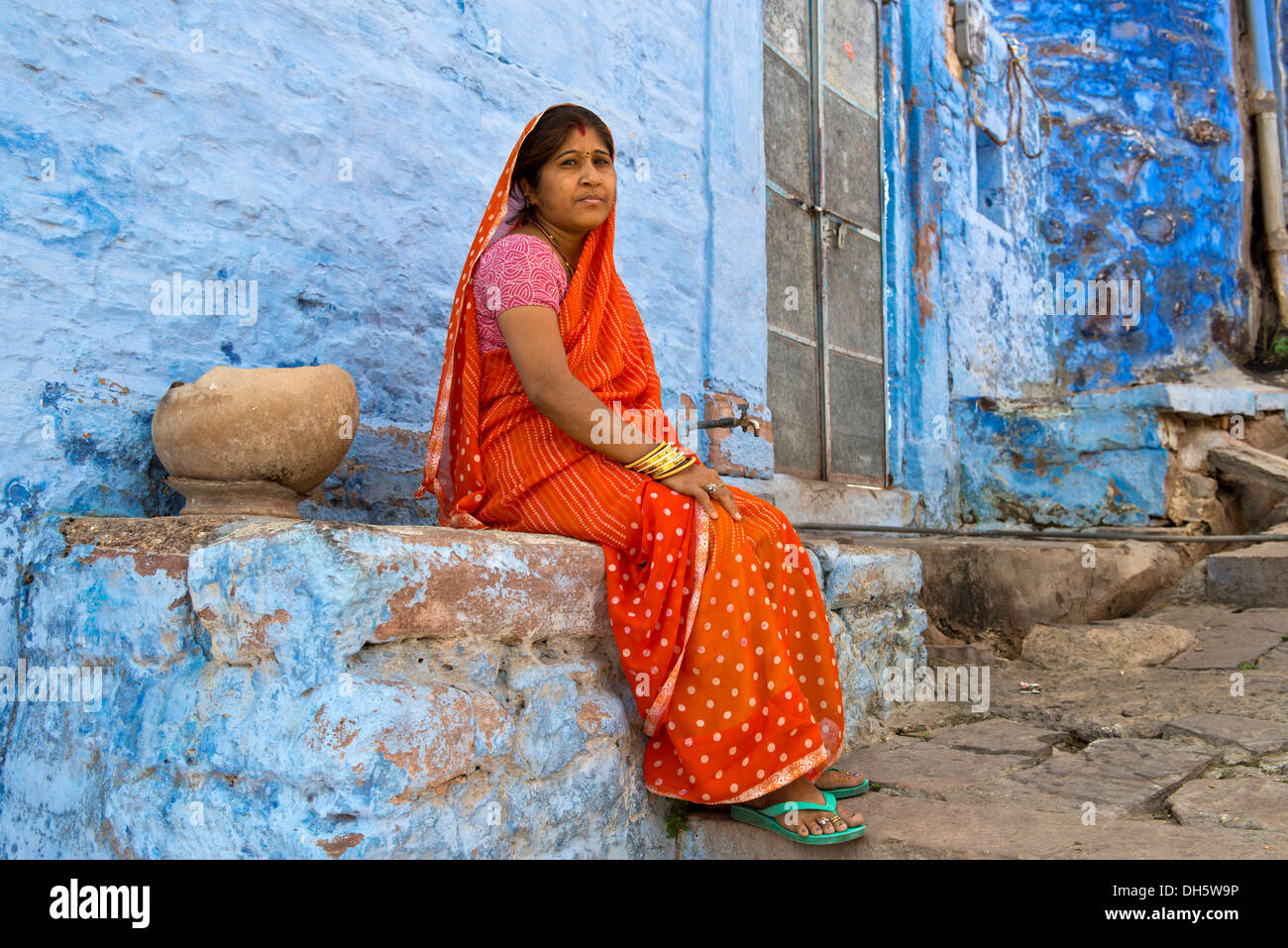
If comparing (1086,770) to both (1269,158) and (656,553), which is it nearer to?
(656,553)

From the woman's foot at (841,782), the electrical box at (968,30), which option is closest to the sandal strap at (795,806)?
the woman's foot at (841,782)

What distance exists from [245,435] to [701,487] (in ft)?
2.89

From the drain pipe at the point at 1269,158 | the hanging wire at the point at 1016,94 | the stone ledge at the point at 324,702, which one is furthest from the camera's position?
the drain pipe at the point at 1269,158

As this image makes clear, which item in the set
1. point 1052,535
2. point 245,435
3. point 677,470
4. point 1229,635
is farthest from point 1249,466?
point 245,435

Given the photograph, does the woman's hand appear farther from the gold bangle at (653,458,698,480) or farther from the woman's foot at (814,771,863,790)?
the woman's foot at (814,771,863,790)

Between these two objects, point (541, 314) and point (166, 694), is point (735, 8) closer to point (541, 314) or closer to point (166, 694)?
point (541, 314)

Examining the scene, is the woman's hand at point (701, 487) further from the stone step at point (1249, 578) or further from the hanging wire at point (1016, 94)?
the hanging wire at point (1016, 94)

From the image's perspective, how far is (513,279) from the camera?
1.97 metres

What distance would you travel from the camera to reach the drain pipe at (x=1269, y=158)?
7934 mm

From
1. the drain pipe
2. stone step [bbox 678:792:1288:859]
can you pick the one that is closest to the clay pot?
stone step [bbox 678:792:1288:859]

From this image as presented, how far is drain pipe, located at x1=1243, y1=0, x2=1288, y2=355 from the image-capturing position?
Answer: 7.93 m

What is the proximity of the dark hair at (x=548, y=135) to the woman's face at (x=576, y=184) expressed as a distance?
1cm

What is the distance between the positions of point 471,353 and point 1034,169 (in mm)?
6206
